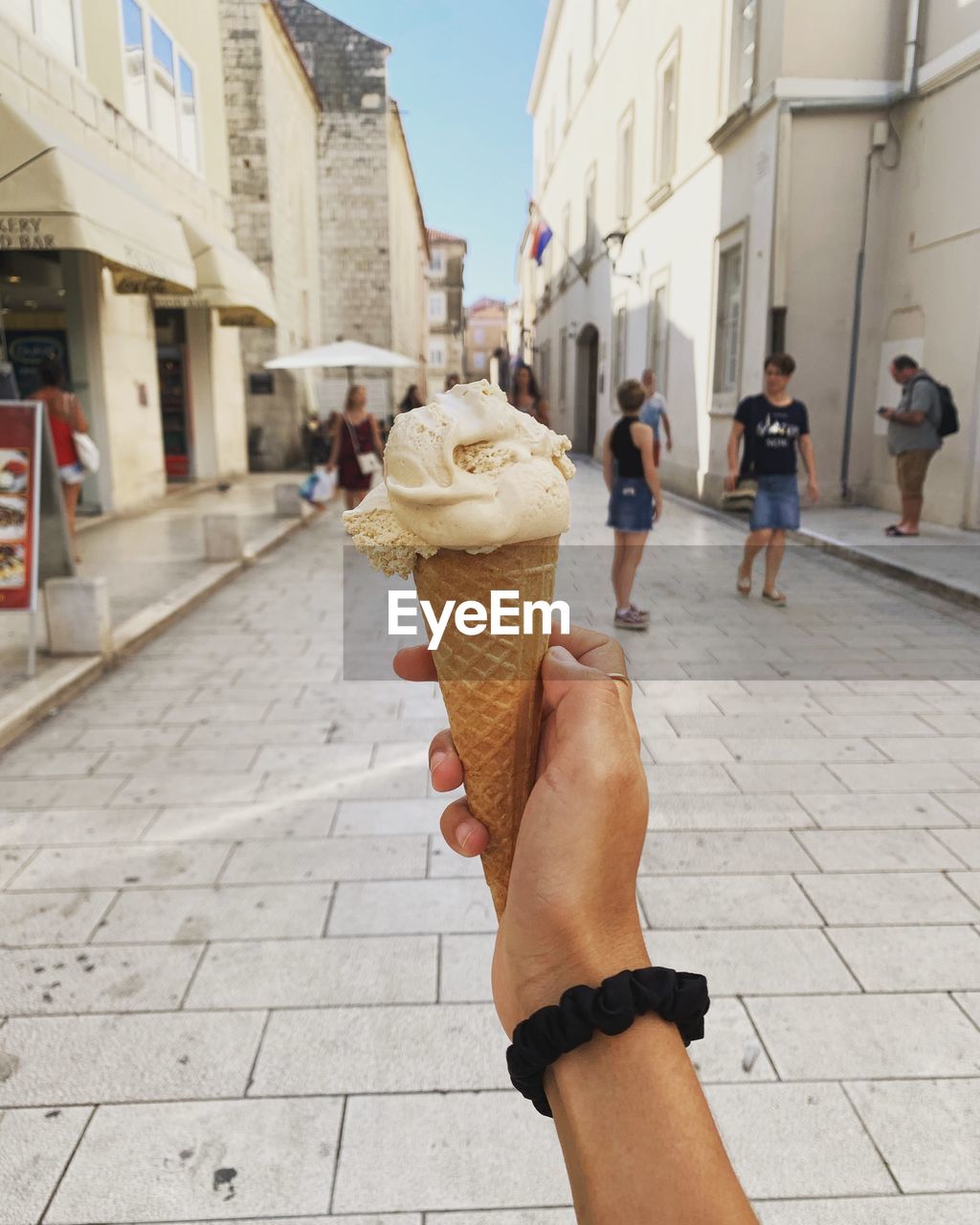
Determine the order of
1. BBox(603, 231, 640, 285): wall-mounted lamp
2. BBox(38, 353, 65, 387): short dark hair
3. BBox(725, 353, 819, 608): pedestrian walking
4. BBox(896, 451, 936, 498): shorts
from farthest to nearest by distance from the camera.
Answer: BBox(603, 231, 640, 285): wall-mounted lamp < BBox(896, 451, 936, 498): shorts < BBox(38, 353, 65, 387): short dark hair < BBox(725, 353, 819, 608): pedestrian walking

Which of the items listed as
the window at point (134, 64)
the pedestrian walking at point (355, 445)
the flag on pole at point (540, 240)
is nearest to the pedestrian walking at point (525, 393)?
the pedestrian walking at point (355, 445)

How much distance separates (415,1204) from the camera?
204 centimetres

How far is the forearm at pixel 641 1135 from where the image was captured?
1.14 meters

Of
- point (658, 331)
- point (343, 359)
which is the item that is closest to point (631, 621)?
point (343, 359)

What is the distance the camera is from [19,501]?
566cm

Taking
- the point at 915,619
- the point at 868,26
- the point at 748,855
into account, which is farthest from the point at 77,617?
the point at 868,26

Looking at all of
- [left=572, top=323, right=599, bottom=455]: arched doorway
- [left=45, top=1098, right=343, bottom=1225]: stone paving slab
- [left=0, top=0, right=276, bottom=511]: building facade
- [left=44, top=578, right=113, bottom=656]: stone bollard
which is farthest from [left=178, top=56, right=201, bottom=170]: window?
[left=45, top=1098, right=343, bottom=1225]: stone paving slab

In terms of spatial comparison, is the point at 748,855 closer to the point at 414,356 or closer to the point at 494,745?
the point at 494,745

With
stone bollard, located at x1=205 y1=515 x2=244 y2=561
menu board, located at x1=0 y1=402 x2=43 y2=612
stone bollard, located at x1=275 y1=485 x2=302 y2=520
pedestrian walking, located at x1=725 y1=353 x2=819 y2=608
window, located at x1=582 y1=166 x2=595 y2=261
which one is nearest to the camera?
menu board, located at x1=0 y1=402 x2=43 y2=612

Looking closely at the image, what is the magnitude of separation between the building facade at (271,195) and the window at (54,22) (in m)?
9.51

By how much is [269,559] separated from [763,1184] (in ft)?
31.7

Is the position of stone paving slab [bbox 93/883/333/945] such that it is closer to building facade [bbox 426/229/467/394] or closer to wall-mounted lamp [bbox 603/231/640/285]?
wall-mounted lamp [bbox 603/231/640/285]

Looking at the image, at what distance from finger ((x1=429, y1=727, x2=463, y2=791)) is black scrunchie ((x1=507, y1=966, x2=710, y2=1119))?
609 millimetres

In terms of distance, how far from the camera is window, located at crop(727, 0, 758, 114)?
41.8 ft
